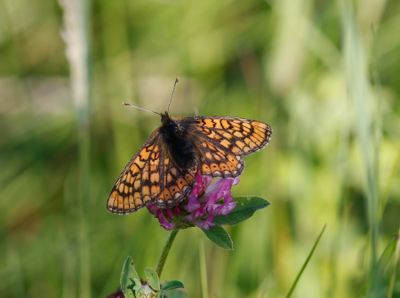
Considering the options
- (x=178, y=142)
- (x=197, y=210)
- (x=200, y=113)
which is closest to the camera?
(x=197, y=210)

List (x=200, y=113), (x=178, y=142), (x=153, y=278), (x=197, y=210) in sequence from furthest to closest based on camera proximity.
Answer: (x=200, y=113)
(x=178, y=142)
(x=197, y=210)
(x=153, y=278)

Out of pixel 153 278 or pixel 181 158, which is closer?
pixel 153 278

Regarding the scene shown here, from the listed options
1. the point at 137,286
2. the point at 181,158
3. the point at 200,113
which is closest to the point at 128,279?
the point at 137,286

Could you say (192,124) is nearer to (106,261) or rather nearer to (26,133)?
(106,261)

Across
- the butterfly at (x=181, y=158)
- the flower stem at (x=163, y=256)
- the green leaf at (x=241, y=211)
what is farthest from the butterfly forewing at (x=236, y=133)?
the flower stem at (x=163, y=256)

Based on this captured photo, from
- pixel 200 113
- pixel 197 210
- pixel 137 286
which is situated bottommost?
pixel 137 286

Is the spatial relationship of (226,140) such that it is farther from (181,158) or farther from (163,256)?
(163,256)
